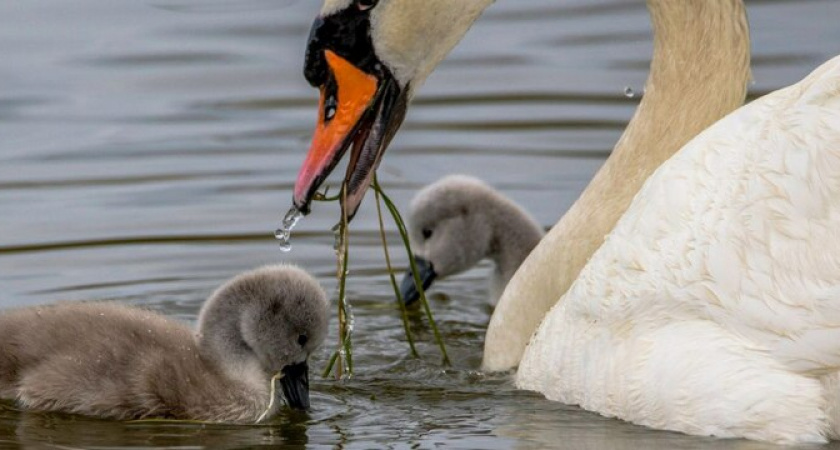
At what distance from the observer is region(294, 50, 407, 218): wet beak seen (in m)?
8.05

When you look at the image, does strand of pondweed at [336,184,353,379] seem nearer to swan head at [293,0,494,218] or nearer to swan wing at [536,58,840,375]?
swan head at [293,0,494,218]

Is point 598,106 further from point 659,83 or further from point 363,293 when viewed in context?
point 659,83

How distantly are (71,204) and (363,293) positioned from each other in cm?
205

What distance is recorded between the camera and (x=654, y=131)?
8.56 meters

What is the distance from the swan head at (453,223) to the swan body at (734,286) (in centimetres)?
273

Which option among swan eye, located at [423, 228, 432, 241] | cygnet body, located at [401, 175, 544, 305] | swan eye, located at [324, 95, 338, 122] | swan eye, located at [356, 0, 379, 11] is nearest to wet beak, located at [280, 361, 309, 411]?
swan eye, located at [324, 95, 338, 122]

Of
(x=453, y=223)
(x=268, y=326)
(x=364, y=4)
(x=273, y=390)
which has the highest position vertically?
(x=364, y=4)

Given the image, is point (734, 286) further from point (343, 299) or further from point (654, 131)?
point (343, 299)

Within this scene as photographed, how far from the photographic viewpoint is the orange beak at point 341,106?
805cm

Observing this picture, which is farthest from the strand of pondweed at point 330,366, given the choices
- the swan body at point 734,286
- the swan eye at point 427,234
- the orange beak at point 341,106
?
the swan eye at point 427,234

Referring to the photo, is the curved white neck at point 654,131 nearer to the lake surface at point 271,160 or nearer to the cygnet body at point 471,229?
the lake surface at point 271,160

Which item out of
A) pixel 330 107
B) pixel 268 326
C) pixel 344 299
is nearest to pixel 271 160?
pixel 344 299

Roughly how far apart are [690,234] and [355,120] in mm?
1449

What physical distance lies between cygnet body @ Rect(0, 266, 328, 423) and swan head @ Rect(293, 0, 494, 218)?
442 millimetres
